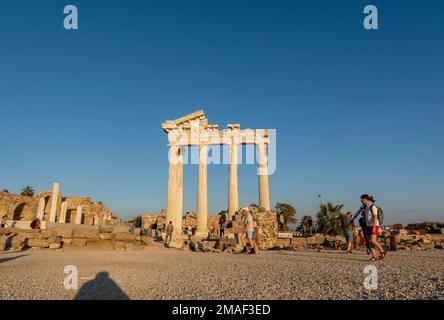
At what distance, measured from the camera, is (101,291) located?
5008 millimetres

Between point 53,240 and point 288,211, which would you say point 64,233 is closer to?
point 53,240

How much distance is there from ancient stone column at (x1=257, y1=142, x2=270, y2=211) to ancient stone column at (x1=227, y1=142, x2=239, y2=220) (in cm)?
229

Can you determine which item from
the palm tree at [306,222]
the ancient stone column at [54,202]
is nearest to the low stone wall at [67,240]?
the ancient stone column at [54,202]

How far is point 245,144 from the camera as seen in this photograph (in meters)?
29.1

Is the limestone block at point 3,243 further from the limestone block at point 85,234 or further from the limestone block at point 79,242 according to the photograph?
the limestone block at point 85,234

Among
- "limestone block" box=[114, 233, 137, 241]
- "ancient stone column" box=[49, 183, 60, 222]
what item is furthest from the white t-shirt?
"ancient stone column" box=[49, 183, 60, 222]

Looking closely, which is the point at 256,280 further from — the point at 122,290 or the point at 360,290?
the point at 122,290

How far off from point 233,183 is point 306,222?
67.3 feet

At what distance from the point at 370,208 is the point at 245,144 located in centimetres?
2084

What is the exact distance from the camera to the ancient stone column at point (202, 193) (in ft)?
90.9

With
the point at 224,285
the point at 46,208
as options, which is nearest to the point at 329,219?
the point at 224,285

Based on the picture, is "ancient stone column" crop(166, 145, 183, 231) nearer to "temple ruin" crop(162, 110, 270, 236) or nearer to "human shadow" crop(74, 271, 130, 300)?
"temple ruin" crop(162, 110, 270, 236)

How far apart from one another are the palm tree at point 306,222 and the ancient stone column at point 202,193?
789 inches
